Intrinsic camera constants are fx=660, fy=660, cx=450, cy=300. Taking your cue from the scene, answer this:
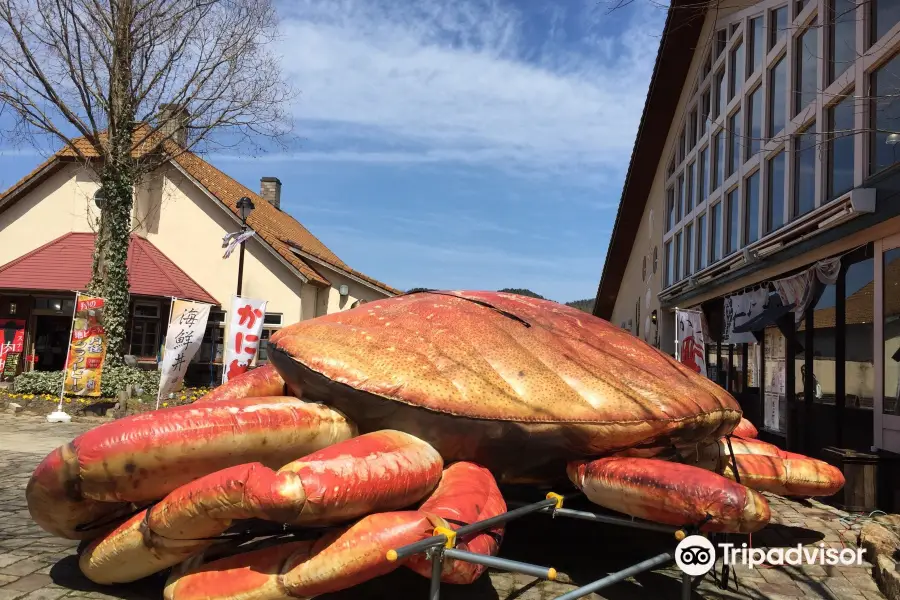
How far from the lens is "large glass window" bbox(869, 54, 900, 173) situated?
22.5 ft

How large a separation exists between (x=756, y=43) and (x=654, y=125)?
6317mm

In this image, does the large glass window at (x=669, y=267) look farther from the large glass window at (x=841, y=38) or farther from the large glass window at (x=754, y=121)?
the large glass window at (x=841, y=38)

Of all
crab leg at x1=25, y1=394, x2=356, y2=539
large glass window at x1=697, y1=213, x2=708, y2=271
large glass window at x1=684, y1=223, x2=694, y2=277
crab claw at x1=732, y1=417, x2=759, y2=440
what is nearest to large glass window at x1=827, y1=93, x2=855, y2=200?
crab claw at x1=732, y1=417, x2=759, y2=440

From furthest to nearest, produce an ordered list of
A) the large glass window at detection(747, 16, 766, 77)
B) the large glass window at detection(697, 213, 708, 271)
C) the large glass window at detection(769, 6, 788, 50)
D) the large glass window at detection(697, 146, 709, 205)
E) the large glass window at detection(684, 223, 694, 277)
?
1. the large glass window at detection(684, 223, 694, 277)
2. the large glass window at detection(697, 146, 709, 205)
3. the large glass window at detection(697, 213, 708, 271)
4. the large glass window at detection(747, 16, 766, 77)
5. the large glass window at detection(769, 6, 788, 50)

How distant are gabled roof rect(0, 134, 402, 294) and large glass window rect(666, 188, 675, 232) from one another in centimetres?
774

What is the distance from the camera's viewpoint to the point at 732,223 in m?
12.6

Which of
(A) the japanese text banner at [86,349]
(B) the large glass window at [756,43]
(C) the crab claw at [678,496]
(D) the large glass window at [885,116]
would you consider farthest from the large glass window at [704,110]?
(C) the crab claw at [678,496]

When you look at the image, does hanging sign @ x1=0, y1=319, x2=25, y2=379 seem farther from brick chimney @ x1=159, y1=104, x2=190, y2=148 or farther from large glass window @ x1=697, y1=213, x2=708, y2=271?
large glass window @ x1=697, y1=213, x2=708, y2=271

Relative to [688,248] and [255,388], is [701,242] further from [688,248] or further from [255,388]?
[255,388]

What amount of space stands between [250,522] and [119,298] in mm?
11983

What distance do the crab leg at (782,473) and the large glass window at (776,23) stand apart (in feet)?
28.0

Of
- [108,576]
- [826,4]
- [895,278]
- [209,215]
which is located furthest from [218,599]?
[209,215]

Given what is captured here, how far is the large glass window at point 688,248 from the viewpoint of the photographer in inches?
603

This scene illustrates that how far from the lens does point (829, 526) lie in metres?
5.43
